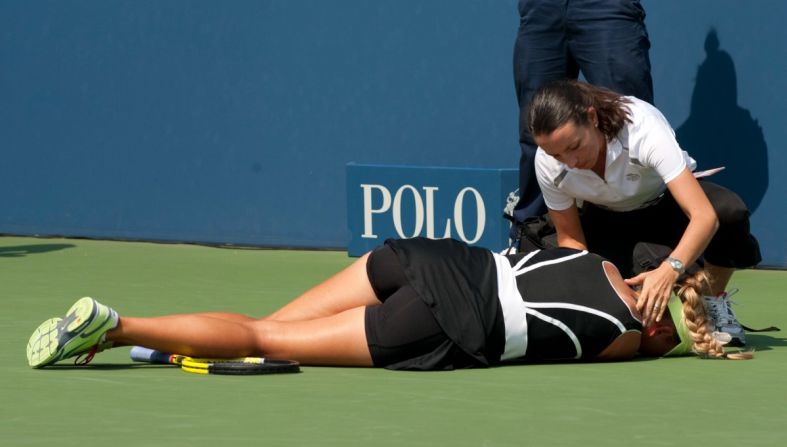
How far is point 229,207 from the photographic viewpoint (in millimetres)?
7457

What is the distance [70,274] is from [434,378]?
3.03 metres

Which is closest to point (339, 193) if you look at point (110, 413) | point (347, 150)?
point (347, 150)

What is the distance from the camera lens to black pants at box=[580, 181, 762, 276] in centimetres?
445

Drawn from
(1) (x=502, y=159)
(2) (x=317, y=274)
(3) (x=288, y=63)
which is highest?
(3) (x=288, y=63)

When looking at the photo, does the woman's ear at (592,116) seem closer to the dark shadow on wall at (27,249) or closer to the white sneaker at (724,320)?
the white sneaker at (724,320)

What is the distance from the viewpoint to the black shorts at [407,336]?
3.75 metres

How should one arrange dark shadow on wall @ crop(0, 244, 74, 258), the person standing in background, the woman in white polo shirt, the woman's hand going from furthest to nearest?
dark shadow on wall @ crop(0, 244, 74, 258) < the person standing in background < the woman in white polo shirt < the woman's hand

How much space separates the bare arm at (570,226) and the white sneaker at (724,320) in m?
0.41

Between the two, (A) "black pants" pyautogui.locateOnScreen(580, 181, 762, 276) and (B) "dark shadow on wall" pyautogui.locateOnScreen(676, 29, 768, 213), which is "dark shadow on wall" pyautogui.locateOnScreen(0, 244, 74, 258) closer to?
(B) "dark shadow on wall" pyautogui.locateOnScreen(676, 29, 768, 213)

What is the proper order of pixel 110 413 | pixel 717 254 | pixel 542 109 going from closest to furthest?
pixel 110 413
pixel 542 109
pixel 717 254

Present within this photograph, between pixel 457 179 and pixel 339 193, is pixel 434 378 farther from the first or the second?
pixel 339 193

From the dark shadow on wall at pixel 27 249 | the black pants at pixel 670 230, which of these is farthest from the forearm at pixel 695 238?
the dark shadow on wall at pixel 27 249

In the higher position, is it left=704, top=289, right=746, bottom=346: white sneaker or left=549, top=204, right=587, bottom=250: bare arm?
left=549, top=204, right=587, bottom=250: bare arm

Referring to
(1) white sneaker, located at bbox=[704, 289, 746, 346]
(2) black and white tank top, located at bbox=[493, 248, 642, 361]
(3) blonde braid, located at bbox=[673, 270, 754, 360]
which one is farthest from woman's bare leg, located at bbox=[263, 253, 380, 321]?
(1) white sneaker, located at bbox=[704, 289, 746, 346]
